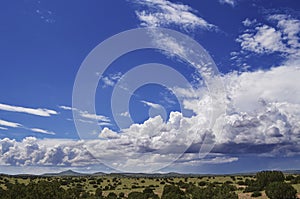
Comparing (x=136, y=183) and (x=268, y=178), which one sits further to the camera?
(x=136, y=183)

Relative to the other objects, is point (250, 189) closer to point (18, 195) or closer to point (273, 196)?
point (273, 196)

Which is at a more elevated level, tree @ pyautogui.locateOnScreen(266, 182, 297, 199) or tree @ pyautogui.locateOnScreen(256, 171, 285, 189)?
tree @ pyautogui.locateOnScreen(256, 171, 285, 189)

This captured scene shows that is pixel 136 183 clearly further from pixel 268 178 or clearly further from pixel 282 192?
pixel 282 192

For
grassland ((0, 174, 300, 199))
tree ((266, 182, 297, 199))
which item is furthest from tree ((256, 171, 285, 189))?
tree ((266, 182, 297, 199))

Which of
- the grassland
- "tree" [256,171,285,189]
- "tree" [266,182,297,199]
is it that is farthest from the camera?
the grassland

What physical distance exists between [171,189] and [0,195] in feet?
86.6

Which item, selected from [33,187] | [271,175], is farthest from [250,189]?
[33,187]

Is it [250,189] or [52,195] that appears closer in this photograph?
[52,195]

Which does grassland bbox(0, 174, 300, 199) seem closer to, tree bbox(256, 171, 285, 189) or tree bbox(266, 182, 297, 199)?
tree bbox(266, 182, 297, 199)

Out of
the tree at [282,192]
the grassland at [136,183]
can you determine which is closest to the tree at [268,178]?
the grassland at [136,183]

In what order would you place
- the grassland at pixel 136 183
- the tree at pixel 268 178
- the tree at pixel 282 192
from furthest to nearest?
1. the grassland at pixel 136 183
2. the tree at pixel 268 178
3. the tree at pixel 282 192

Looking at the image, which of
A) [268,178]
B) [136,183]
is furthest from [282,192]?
[136,183]

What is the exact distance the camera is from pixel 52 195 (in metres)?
46.8

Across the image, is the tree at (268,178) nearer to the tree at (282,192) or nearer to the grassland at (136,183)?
the grassland at (136,183)
